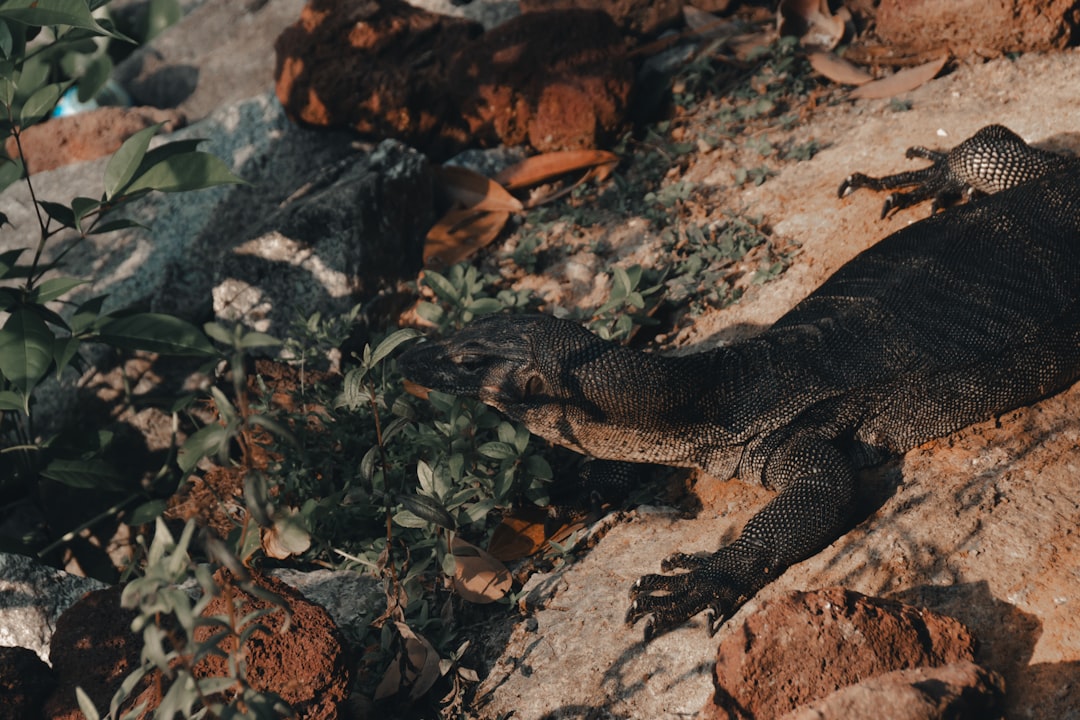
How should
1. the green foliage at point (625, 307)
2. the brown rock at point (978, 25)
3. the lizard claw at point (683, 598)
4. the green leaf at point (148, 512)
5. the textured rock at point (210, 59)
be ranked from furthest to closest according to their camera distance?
the textured rock at point (210, 59)
the brown rock at point (978, 25)
the green foliage at point (625, 307)
the green leaf at point (148, 512)
the lizard claw at point (683, 598)

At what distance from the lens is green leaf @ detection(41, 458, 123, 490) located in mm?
4062

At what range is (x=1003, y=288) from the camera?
164 inches

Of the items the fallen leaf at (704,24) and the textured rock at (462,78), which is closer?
the textured rock at (462,78)

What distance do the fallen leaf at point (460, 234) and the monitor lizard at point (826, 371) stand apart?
5.03 feet

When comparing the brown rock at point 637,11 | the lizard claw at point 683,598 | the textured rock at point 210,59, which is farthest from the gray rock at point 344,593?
the textured rock at point 210,59

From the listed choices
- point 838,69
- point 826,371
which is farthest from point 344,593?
point 838,69

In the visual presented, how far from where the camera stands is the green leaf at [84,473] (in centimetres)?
406

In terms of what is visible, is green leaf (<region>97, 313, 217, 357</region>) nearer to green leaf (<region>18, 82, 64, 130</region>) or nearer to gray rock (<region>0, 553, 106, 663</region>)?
green leaf (<region>18, 82, 64, 130</region>)

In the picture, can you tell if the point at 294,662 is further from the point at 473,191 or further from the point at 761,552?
the point at 473,191

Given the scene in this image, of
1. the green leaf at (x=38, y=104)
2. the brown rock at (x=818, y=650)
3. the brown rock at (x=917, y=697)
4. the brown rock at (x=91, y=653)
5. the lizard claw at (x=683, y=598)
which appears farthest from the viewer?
the green leaf at (x=38, y=104)

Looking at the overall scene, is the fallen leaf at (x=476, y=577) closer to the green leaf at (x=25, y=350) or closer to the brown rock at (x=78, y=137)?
the green leaf at (x=25, y=350)

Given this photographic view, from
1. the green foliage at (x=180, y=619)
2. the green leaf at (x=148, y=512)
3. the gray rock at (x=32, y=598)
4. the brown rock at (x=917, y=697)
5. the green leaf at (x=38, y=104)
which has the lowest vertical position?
the gray rock at (x=32, y=598)

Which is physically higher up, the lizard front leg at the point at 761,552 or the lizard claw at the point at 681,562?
the lizard front leg at the point at 761,552

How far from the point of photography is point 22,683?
10.6 feet
